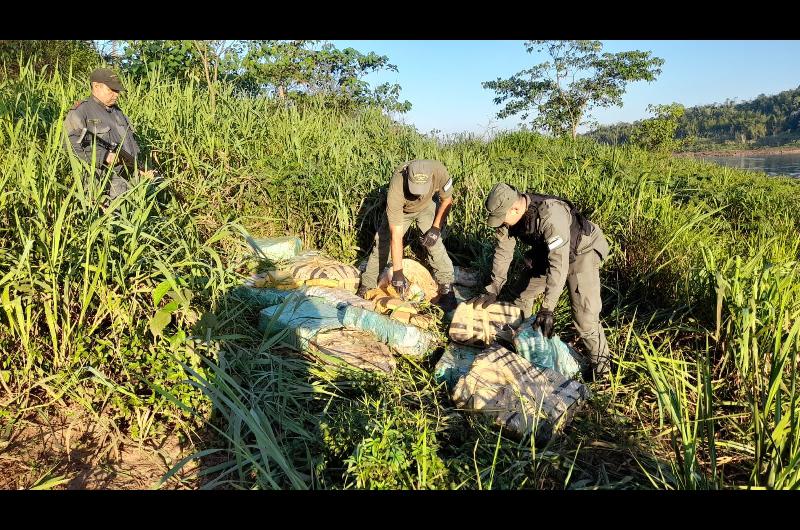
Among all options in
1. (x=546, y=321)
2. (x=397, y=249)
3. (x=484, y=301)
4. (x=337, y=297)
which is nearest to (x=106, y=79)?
(x=337, y=297)

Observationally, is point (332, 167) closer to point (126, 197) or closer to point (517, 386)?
point (126, 197)

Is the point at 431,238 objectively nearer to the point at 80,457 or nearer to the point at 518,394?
the point at 518,394

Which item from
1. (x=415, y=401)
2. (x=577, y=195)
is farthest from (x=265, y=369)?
(x=577, y=195)

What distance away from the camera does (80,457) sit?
6.38 ft

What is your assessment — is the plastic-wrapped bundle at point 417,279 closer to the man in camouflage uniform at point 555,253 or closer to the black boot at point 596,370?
the man in camouflage uniform at point 555,253

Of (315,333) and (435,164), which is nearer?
(315,333)

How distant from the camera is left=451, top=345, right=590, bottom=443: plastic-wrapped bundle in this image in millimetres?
2410

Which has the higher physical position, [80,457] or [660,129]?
[660,129]

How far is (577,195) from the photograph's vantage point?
484 centimetres

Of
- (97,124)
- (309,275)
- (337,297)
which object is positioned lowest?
(337,297)

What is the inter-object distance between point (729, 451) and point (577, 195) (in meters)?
3.05

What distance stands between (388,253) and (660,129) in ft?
49.2
